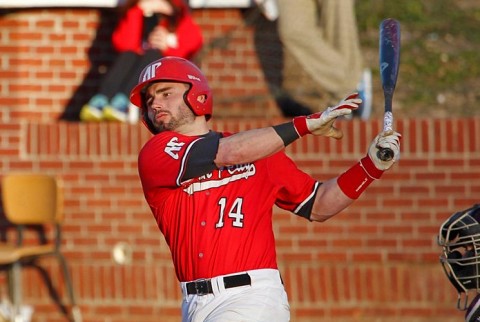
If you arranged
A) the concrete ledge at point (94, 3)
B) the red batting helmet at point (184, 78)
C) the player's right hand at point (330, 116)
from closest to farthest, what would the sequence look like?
the player's right hand at point (330, 116) < the red batting helmet at point (184, 78) < the concrete ledge at point (94, 3)

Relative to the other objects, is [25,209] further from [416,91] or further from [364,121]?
[416,91]

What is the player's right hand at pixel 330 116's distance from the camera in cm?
531

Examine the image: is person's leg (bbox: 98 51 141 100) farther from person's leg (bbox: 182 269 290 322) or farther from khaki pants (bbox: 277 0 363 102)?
person's leg (bbox: 182 269 290 322)

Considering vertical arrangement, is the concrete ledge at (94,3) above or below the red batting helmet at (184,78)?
above

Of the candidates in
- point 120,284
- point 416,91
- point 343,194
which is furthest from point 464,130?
point 343,194

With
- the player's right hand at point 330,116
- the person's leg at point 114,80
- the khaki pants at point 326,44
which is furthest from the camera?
the person's leg at point 114,80

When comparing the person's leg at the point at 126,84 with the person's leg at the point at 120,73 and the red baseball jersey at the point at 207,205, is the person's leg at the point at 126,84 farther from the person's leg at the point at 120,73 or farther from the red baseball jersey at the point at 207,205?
the red baseball jersey at the point at 207,205

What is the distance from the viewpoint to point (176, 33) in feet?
32.9

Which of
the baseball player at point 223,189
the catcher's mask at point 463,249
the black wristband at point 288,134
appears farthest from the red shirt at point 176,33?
the catcher's mask at point 463,249

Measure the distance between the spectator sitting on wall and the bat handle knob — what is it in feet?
14.9

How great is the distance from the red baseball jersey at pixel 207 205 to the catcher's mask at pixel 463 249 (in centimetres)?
78

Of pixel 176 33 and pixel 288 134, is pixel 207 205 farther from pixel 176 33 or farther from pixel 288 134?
pixel 176 33

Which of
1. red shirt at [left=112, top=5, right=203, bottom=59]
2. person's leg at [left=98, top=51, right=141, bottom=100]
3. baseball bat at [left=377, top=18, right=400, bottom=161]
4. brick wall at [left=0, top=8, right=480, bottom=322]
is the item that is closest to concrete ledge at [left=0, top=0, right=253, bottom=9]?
brick wall at [left=0, top=8, right=480, bottom=322]

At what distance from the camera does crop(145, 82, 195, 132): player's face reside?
5.87m
